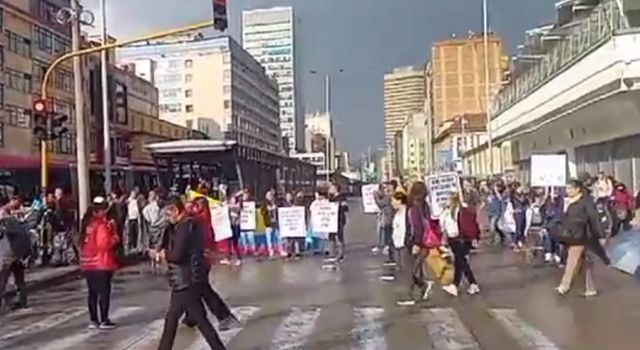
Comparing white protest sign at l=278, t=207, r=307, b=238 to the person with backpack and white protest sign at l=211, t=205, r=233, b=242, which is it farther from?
the person with backpack

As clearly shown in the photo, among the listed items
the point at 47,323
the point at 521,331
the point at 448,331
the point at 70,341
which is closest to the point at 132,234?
the point at 47,323

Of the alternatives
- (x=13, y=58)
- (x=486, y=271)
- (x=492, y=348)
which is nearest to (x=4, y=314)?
(x=492, y=348)

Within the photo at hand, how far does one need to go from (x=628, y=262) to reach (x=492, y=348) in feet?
32.5

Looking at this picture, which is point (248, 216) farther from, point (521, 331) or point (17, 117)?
point (17, 117)

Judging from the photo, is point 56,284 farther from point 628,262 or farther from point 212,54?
point 212,54

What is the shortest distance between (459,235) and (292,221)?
11514 mm

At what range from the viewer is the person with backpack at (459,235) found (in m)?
17.9

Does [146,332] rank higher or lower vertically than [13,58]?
lower

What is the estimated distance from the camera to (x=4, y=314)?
54.9 ft

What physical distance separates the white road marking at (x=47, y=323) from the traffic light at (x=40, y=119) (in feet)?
36.2

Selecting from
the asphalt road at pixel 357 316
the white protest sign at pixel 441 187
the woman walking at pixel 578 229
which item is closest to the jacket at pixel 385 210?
the asphalt road at pixel 357 316

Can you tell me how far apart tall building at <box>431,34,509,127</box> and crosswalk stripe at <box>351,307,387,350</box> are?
108 meters

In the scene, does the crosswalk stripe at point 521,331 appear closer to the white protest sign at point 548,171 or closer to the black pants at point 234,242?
the white protest sign at point 548,171

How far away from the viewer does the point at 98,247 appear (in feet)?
46.6
